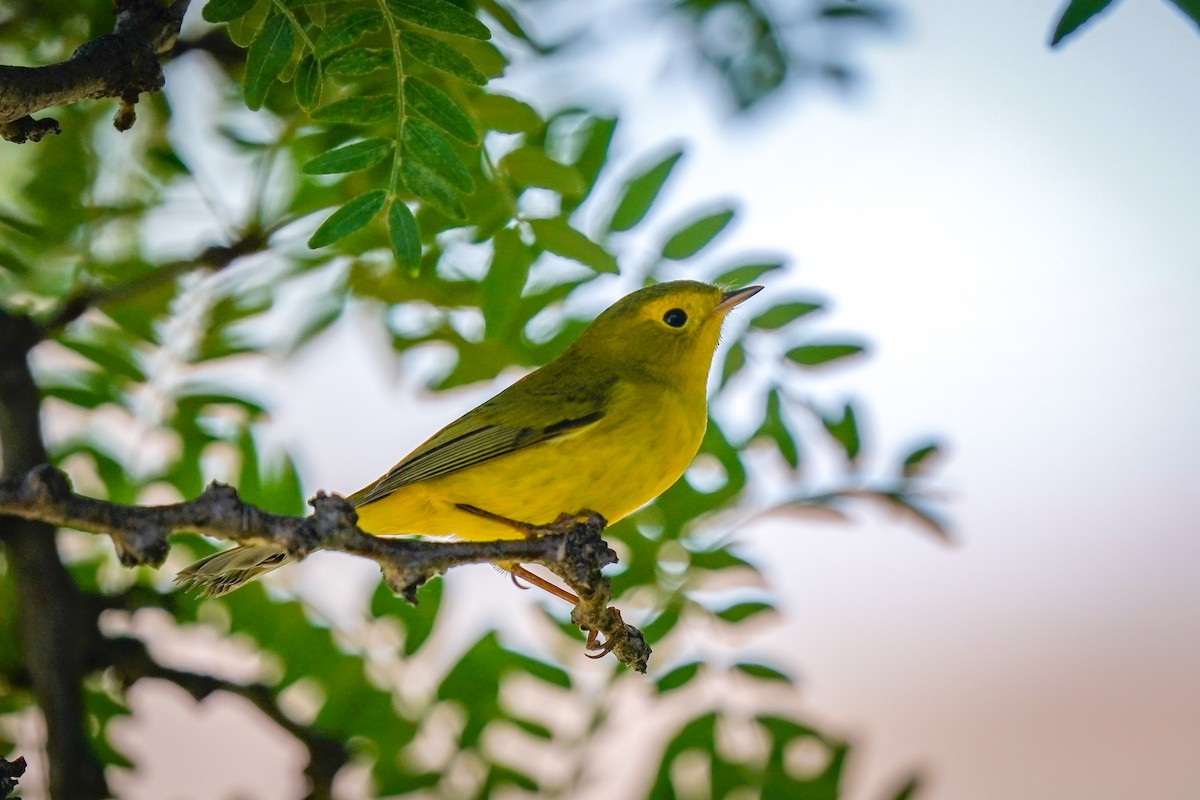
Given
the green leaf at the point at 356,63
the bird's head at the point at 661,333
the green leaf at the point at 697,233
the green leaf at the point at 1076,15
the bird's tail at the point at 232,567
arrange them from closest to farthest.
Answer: the green leaf at the point at 1076,15, the green leaf at the point at 356,63, the bird's tail at the point at 232,567, the green leaf at the point at 697,233, the bird's head at the point at 661,333

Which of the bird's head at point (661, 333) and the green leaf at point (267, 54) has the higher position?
the green leaf at point (267, 54)

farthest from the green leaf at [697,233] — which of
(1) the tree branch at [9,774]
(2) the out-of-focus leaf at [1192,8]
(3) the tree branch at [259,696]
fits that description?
(1) the tree branch at [9,774]

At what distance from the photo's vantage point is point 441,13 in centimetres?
171

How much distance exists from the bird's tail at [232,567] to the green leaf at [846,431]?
119 cm

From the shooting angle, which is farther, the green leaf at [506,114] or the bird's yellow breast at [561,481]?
the bird's yellow breast at [561,481]

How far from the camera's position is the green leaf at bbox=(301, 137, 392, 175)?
1829mm

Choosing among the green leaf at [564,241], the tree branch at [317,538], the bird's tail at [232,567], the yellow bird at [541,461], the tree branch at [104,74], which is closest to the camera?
the tree branch at [317,538]

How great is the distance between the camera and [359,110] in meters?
1.85

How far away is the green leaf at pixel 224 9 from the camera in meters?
1.71

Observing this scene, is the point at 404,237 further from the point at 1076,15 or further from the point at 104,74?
the point at 1076,15

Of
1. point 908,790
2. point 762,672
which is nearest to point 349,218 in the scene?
point 762,672

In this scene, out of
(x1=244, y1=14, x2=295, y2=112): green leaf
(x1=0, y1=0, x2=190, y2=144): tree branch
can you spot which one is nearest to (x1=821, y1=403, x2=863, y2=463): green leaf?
(x1=244, y1=14, x2=295, y2=112): green leaf

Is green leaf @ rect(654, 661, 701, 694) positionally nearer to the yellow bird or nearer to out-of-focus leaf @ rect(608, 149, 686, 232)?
the yellow bird

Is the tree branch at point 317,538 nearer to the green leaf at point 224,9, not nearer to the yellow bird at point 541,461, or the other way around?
the yellow bird at point 541,461
